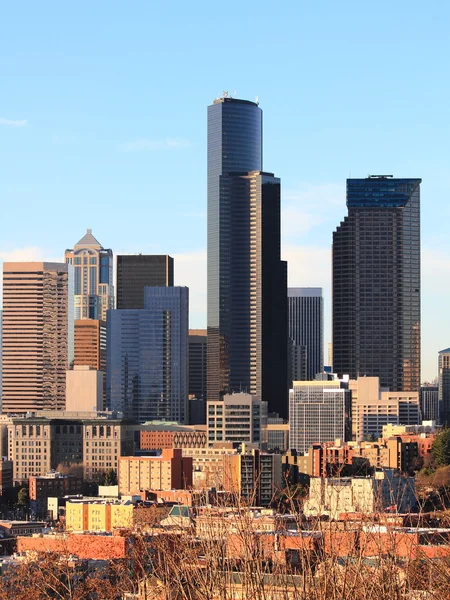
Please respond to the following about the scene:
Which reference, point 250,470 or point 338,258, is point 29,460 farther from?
point 338,258

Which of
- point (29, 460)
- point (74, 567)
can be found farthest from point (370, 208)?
point (74, 567)

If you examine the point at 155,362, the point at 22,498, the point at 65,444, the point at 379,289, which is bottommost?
the point at 22,498

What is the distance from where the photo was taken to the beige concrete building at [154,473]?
103m

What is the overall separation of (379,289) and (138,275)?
30.5 m

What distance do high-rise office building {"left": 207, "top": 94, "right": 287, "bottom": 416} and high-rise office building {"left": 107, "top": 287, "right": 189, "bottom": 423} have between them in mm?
4172

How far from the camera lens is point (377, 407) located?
6378 inches

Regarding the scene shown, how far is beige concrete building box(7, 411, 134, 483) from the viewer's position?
125444 mm

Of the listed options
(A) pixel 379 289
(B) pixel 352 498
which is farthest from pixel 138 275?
(B) pixel 352 498

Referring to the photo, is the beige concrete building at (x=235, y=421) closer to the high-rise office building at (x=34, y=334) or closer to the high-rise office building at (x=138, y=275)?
the high-rise office building at (x=34, y=334)

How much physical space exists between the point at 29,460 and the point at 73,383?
4350cm

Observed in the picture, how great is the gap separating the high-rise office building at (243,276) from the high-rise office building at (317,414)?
761 inches

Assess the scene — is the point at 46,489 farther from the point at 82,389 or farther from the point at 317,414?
the point at 82,389

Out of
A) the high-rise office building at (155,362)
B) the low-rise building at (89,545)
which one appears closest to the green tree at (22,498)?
the low-rise building at (89,545)

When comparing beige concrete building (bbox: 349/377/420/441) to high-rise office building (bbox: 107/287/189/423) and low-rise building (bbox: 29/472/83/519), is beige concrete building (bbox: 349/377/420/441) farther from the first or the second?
low-rise building (bbox: 29/472/83/519)
